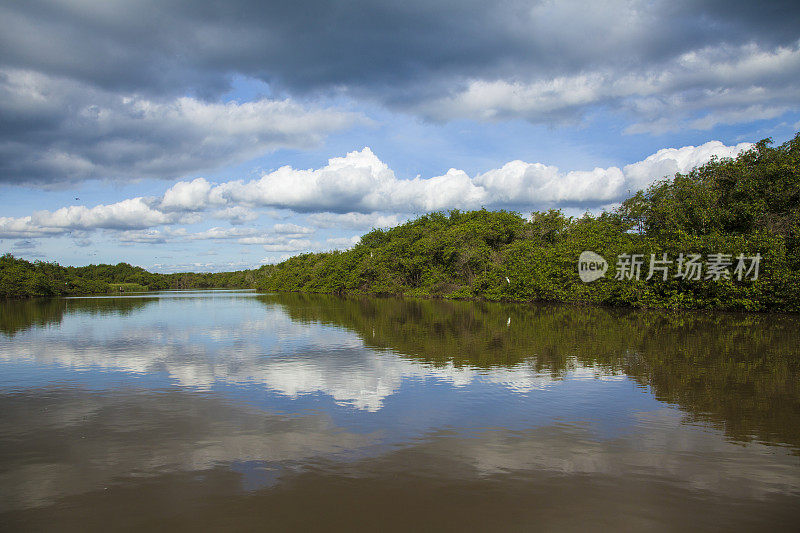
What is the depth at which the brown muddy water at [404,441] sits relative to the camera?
4.33 m

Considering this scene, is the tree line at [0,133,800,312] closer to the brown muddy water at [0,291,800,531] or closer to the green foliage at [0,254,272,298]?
the green foliage at [0,254,272,298]

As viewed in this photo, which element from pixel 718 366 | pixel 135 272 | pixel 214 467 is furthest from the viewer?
pixel 135 272

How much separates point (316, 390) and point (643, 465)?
5.66 metres

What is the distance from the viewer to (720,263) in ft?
79.4

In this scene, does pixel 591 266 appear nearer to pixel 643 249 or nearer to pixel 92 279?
pixel 643 249

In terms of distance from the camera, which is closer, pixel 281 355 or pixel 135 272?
pixel 281 355

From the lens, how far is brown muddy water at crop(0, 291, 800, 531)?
4.33 metres

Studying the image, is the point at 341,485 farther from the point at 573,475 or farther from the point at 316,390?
the point at 316,390

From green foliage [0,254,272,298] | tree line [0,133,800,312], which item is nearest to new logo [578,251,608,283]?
tree line [0,133,800,312]

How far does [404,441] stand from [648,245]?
88.0 feet

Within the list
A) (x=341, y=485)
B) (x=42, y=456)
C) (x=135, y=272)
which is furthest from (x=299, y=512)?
(x=135, y=272)

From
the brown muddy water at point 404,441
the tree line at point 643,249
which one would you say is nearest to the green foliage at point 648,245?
the tree line at point 643,249

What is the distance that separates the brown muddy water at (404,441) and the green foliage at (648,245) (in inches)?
521

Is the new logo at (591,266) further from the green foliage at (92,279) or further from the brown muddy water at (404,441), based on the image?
the green foliage at (92,279)
